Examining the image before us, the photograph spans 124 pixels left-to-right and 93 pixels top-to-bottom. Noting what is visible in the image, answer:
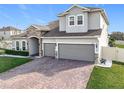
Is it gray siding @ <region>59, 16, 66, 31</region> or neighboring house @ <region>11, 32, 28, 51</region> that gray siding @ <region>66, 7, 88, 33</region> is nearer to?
gray siding @ <region>59, 16, 66, 31</region>

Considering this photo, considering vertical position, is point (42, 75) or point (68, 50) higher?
point (68, 50)

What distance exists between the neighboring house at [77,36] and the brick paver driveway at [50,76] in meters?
2.16

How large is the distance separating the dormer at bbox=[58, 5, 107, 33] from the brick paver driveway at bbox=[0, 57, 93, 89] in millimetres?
5008

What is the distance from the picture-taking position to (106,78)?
14.0 metres

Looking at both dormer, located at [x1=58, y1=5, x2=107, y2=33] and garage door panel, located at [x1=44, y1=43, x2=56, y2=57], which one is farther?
garage door panel, located at [x1=44, y1=43, x2=56, y2=57]

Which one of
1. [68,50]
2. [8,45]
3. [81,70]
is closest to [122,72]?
[81,70]

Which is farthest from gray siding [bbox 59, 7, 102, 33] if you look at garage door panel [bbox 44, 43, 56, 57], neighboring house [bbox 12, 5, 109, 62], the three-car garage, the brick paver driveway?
the brick paver driveway

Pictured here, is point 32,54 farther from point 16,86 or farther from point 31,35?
point 16,86

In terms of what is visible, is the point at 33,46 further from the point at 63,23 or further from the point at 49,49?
the point at 63,23

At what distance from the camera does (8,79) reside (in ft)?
47.7

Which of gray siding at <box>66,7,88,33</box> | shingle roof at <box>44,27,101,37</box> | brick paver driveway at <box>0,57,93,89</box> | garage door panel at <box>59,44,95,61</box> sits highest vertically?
gray siding at <box>66,7,88,33</box>

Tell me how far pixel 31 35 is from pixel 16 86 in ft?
40.4

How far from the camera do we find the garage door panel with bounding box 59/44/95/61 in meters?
19.1

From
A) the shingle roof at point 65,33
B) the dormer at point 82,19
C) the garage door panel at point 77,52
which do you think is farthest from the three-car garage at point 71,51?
the dormer at point 82,19
